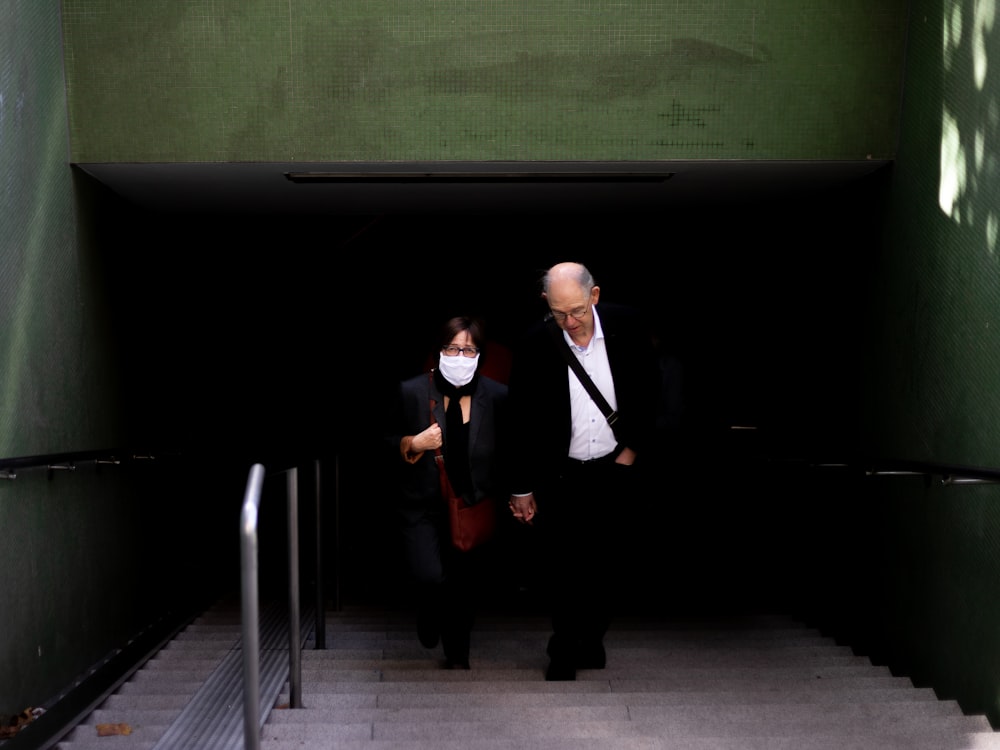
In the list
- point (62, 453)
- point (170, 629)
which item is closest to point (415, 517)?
point (62, 453)

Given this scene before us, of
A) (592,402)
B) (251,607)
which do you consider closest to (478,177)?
(592,402)

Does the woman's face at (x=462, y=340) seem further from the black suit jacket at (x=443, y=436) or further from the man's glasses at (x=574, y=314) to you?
the man's glasses at (x=574, y=314)

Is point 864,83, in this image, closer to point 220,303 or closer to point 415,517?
point 415,517

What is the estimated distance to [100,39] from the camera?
4555 millimetres

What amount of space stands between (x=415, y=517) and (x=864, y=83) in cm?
268

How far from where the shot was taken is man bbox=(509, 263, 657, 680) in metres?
3.87

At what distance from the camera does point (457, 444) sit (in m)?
4.08

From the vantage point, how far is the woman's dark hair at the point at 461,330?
4.02 meters

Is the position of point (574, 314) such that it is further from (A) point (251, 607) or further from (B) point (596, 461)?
(A) point (251, 607)

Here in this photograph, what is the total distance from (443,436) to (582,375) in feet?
2.02

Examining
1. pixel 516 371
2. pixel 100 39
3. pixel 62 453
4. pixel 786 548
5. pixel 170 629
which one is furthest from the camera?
pixel 786 548

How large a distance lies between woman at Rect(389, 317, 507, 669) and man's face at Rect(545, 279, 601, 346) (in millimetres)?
407

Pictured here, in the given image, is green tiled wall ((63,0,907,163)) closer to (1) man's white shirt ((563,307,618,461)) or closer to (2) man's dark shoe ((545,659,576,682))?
(1) man's white shirt ((563,307,618,461))

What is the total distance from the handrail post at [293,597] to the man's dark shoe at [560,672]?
1007 millimetres
